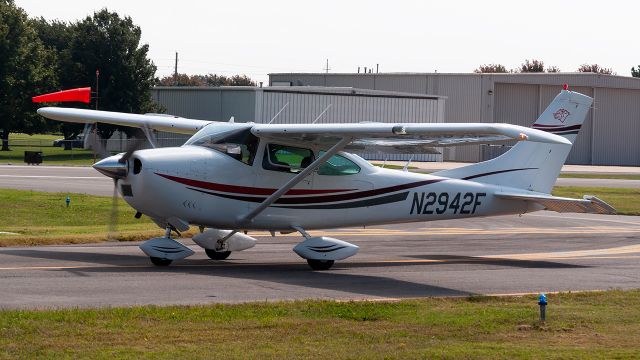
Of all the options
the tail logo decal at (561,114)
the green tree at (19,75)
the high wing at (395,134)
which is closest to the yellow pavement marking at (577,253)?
the tail logo decal at (561,114)

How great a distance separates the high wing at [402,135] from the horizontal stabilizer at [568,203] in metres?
2.73

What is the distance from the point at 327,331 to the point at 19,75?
65517mm

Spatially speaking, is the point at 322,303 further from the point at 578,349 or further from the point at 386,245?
the point at 386,245

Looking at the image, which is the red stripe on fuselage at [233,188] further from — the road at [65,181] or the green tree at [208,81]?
the green tree at [208,81]

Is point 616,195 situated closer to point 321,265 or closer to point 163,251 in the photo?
point 321,265

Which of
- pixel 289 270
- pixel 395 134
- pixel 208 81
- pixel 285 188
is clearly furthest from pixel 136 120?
pixel 208 81

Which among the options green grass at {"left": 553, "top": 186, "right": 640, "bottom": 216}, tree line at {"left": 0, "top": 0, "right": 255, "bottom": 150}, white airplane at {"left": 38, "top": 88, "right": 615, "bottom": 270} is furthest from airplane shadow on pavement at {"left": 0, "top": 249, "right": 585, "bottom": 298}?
tree line at {"left": 0, "top": 0, "right": 255, "bottom": 150}

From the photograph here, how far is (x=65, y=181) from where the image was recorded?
41969 millimetres

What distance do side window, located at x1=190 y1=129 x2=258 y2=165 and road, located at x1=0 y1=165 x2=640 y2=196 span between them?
61.0ft

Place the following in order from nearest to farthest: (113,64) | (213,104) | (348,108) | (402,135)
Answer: (402,135)
(213,104)
(348,108)
(113,64)

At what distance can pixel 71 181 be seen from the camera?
4225cm

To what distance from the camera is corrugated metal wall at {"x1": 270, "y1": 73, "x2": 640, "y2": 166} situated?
79.6 meters

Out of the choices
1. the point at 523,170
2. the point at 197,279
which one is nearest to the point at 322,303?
the point at 197,279

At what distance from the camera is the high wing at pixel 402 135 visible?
49.4ft
